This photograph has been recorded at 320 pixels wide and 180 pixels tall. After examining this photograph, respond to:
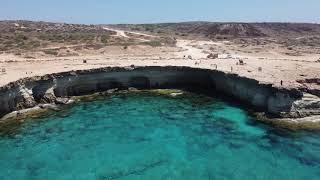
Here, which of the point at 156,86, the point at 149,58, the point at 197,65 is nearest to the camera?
the point at 156,86

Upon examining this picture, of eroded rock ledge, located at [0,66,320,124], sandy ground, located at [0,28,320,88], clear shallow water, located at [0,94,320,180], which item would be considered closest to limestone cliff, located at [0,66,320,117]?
eroded rock ledge, located at [0,66,320,124]

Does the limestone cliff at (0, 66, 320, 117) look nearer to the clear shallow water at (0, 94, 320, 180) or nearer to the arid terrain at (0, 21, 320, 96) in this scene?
the arid terrain at (0, 21, 320, 96)

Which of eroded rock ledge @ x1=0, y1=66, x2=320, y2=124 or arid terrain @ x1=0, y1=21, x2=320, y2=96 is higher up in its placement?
arid terrain @ x1=0, y1=21, x2=320, y2=96

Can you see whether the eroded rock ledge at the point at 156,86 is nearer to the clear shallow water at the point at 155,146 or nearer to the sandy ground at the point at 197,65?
the sandy ground at the point at 197,65

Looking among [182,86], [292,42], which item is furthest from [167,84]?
[292,42]

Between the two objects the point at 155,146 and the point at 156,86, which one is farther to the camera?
the point at 156,86

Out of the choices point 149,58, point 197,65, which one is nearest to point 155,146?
point 197,65

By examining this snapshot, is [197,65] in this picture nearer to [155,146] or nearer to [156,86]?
[156,86]

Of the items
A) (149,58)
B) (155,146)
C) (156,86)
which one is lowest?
(155,146)
